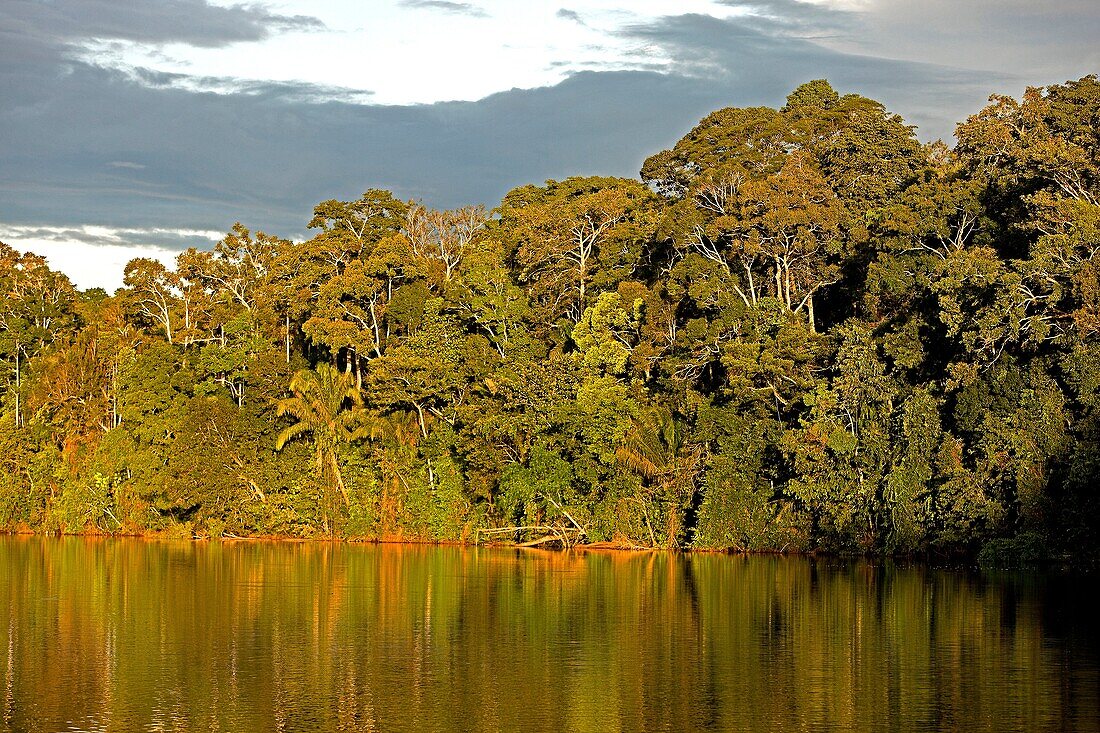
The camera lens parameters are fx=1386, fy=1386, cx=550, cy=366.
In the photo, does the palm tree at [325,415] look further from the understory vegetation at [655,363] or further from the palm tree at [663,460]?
the palm tree at [663,460]

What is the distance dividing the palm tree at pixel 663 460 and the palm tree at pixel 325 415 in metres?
11.8

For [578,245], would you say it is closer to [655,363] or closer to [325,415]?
[655,363]

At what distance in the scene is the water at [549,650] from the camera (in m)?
18.0

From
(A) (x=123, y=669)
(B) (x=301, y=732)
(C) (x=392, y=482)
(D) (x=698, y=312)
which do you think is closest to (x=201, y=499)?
(C) (x=392, y=482)

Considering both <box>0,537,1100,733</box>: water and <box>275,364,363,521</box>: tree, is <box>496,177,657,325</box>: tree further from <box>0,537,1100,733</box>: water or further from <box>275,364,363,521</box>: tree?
<box>0,537,1100,733</box>: water

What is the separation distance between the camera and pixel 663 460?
48000 mm

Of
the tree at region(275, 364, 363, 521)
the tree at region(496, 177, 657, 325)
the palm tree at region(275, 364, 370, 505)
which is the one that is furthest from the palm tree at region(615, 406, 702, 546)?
the tree at region(275, 364, 363, 521)

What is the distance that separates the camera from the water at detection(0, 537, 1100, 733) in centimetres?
1802

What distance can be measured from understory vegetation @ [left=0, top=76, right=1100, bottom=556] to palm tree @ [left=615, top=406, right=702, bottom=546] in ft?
0.39

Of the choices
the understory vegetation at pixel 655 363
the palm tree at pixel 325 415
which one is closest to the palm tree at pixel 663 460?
the understory vegetation at pixel 655 363

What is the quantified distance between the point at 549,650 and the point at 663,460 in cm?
2454

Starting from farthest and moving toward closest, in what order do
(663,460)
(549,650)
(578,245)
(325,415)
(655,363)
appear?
(578,245) → (325,415) → (655,363) → (663,460) → (549,650)

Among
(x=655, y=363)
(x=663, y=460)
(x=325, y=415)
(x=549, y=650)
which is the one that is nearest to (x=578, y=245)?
(x=655, y=363)

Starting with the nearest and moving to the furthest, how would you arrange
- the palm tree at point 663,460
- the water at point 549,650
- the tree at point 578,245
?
the water at point 549,650
the palm tree at point 663,460
the tree at point 578,245
